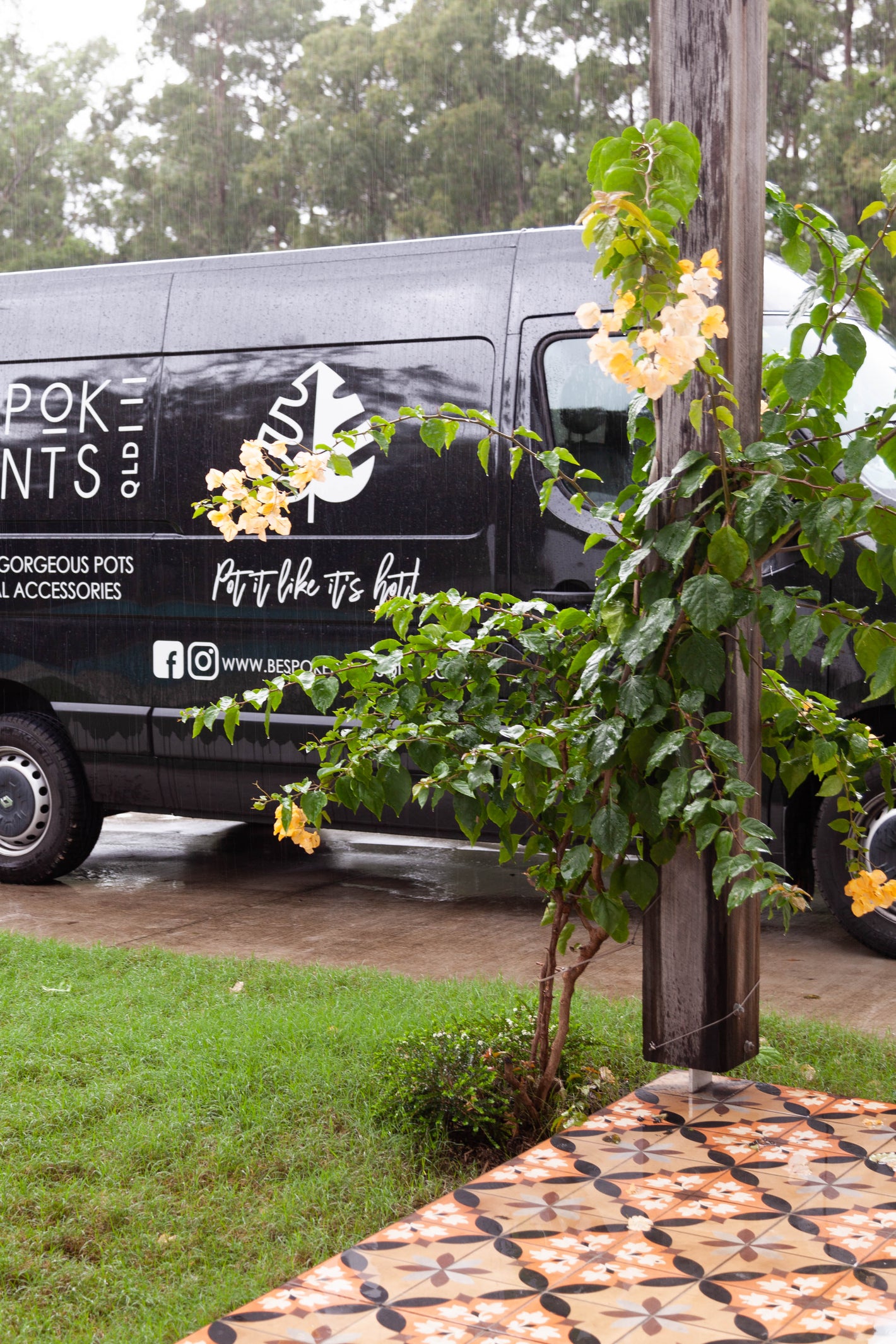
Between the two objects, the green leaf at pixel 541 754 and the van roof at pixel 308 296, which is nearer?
the green leaf at pixel 541 754

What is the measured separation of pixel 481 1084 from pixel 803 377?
1.76 metres

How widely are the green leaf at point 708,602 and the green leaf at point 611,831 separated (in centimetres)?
46

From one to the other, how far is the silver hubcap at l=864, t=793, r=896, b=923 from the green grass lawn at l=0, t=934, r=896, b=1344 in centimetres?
118

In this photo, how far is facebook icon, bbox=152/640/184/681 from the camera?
692 centimetres

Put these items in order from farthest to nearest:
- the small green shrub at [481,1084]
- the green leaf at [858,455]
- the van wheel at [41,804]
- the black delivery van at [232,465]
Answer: the van wheel at [41,804]
the black delivery van at [232,465]
the small green shrub at [481,1084]
the green leaf at [858,455]

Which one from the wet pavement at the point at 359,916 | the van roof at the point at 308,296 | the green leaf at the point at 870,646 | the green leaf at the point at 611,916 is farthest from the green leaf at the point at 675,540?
the van roof at the point at 308,296

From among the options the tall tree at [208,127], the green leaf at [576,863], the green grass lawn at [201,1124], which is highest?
the tall tree at [208,127]

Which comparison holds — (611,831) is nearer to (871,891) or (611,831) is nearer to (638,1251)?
(871,891)

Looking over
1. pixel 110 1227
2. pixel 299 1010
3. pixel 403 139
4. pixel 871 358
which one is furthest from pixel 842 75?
pixel 110 1227

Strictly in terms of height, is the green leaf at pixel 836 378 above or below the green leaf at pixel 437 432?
above

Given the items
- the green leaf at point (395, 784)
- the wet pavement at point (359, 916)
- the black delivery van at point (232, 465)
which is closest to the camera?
the green leaf at point (395, 784)

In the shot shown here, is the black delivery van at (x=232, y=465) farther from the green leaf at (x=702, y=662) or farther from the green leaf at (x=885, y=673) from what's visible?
the green leaf at (x=885, y=673)

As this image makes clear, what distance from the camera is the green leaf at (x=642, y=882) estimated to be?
333cm

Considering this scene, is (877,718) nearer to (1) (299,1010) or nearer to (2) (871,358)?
(2) (871,358)
